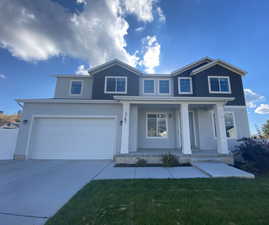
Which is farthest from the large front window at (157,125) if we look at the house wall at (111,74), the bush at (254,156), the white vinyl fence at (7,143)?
the white vinyl fence at (7,143)

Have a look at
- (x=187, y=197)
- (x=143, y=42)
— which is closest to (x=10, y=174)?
(x=187, y=197)

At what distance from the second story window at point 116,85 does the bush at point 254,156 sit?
8.64 meters

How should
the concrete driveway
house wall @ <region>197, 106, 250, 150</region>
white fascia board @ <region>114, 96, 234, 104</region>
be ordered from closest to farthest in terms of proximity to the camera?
1. the concrete driveway
2. white fascia board @ <region>114, 96, 234, 104</region>
3. house wall @ <region>197, 106, 250, 150</region>

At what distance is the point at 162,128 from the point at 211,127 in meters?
3.55

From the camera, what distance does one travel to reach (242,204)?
2727 millimetres

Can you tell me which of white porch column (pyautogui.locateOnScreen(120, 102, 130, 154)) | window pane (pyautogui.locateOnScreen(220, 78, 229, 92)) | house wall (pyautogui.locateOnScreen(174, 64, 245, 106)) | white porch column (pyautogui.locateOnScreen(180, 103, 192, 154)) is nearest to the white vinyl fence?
white porch column (pyautogui.locateOnScreen(120, 102, 130, 154))

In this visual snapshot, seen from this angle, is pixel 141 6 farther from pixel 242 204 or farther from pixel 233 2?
pixel 242 204

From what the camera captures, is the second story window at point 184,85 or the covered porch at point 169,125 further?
the second story window at point 184,85

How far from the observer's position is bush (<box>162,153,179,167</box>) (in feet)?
21.0

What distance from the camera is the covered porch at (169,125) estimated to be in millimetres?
7223

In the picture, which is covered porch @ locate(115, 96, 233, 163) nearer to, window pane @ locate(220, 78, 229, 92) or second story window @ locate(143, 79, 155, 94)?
second story window @ locate(143, 79, 155, 94)

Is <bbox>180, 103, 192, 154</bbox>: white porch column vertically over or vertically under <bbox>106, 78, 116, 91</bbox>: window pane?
under

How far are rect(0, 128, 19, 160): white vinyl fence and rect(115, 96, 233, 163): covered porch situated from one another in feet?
22.0

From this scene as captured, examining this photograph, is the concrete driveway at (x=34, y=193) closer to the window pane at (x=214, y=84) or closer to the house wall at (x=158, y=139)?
the house wall at (x=158, y=139)
